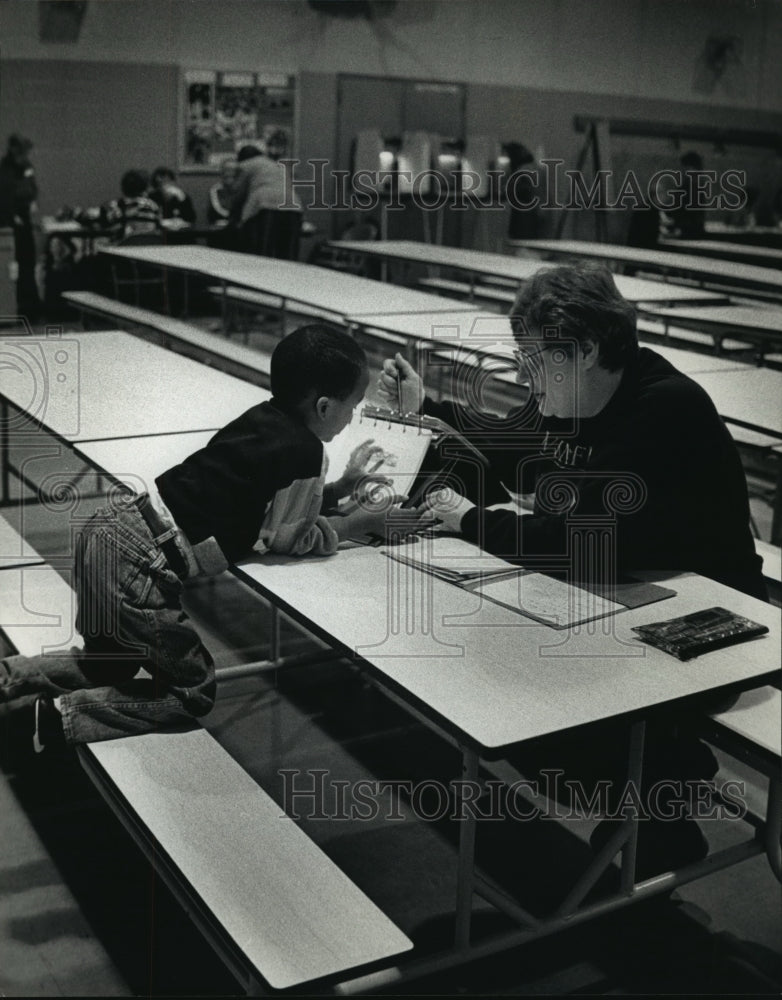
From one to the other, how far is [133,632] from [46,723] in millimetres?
298

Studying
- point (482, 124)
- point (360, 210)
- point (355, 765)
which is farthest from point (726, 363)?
point (360, 210)

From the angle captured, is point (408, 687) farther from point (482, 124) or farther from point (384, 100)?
point (384, 100)

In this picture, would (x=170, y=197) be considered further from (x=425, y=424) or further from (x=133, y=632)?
(x=133, y=632)

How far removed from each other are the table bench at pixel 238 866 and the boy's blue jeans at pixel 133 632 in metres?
0.05

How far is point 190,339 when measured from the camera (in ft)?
19.8

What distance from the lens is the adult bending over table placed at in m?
2.00

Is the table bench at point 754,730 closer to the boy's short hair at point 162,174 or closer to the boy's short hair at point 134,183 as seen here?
the boy's short hair at point 134,183

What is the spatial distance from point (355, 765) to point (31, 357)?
2171 millimetres

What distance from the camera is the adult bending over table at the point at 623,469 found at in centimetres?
200

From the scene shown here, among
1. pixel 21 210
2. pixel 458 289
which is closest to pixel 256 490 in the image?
pixel 21 210

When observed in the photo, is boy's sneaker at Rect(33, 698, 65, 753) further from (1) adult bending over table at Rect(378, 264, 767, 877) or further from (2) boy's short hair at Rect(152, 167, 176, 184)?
(2) boy's short hair at Rect(152, 167, 176, 184)

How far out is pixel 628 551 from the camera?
204 cm

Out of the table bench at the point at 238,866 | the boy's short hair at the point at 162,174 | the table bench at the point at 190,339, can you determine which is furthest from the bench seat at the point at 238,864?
the boy's short hair at the point at 162,174

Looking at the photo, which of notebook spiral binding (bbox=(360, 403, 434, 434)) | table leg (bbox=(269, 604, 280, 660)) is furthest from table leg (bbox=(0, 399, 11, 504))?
notebook spiral binding (bbox=(360, 403, 434, 434))
